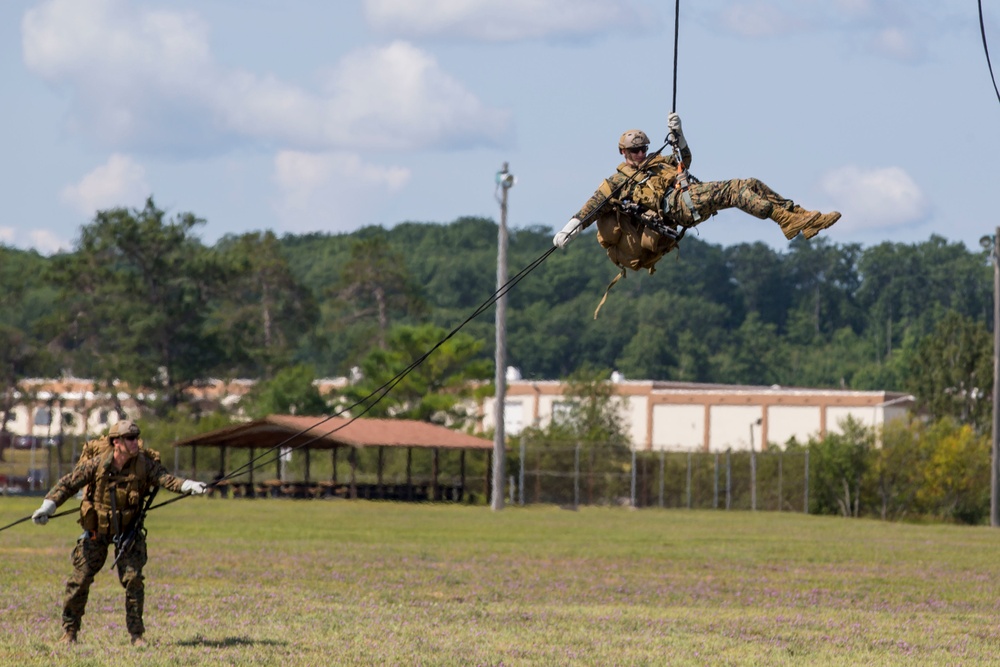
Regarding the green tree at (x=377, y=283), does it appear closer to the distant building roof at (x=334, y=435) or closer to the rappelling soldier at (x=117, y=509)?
the distant building roof at (x=334, y=435)

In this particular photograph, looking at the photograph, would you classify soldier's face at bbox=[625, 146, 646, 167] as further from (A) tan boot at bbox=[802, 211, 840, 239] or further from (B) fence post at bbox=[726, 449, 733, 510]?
(B) fence post at bbox=[726, 449, 733, 510]

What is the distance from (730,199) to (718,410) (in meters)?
96.1

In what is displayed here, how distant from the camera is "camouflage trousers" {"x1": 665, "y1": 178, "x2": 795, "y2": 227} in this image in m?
14.5

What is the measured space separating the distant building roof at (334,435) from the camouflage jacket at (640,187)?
4422 cm

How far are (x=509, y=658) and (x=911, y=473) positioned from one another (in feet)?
160

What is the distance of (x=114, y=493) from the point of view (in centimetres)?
1711

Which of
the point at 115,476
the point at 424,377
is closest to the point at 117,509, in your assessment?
the point at 115,476

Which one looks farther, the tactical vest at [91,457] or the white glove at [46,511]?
the tactical vest at [91,457]

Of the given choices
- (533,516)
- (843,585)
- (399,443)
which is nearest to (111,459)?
(843,585)

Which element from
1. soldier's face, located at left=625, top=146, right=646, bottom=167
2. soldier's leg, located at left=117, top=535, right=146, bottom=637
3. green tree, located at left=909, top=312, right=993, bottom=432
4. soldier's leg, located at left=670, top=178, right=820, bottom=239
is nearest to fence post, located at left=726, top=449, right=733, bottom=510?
green tree, located at left=909, top=312, right=993, bottom=432

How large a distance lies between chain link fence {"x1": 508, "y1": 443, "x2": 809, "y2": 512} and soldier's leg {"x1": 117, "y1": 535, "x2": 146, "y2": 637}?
48.1 metres

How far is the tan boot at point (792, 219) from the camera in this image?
14008 millimetres

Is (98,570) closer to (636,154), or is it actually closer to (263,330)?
(636,154)

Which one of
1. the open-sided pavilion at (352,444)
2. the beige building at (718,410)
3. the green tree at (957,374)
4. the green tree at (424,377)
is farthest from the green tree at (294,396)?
the green tree at (957,374)
